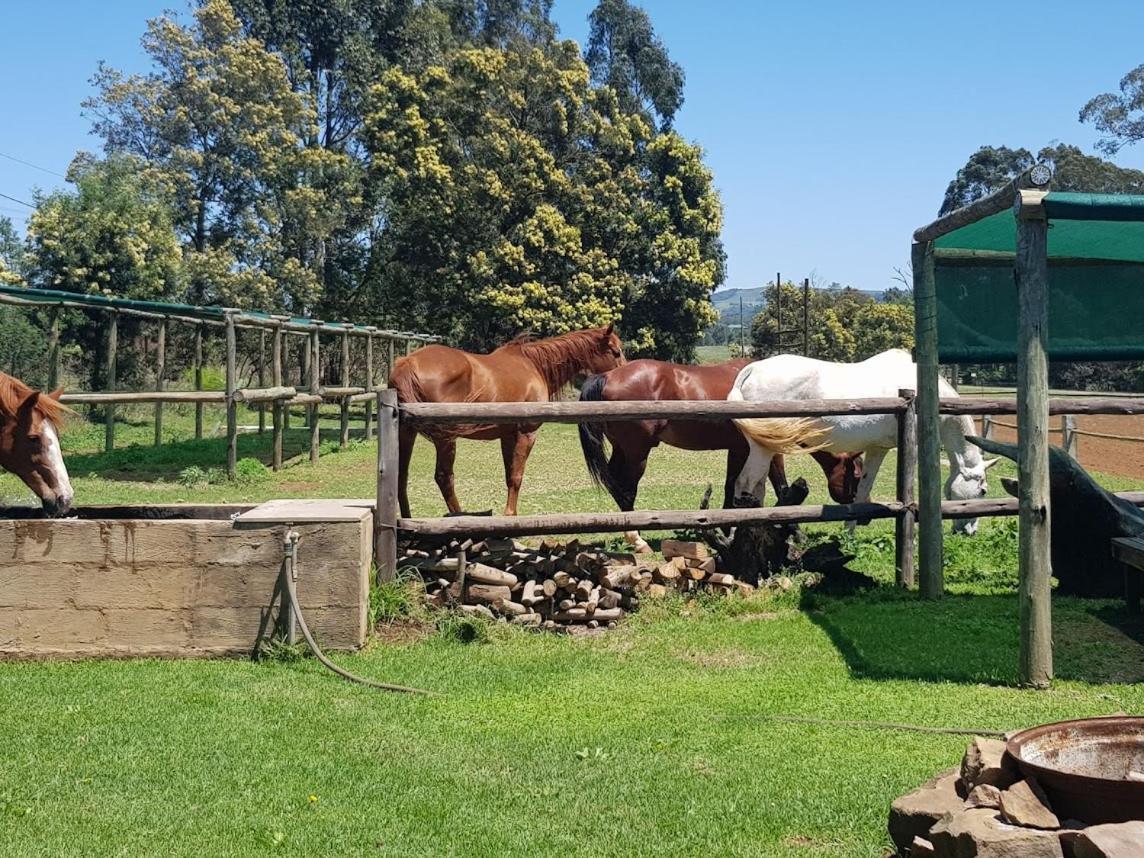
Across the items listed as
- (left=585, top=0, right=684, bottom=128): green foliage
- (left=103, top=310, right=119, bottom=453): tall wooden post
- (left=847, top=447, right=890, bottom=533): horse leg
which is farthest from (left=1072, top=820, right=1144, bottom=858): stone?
(left=585, top=0, right=684, bottom=128): green foliage

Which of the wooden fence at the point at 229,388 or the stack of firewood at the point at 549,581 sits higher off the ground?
the wooden fence at the point at 229,388

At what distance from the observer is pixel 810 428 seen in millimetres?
8961

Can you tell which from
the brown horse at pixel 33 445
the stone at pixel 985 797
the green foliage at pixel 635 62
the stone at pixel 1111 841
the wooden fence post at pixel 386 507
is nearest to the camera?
the stone at pixel 1111 841

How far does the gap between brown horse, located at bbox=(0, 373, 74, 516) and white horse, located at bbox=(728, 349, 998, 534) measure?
17.4 ft

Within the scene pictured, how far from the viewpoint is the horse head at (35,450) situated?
8227 millimetres

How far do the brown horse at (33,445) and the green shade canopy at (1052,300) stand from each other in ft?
22.0

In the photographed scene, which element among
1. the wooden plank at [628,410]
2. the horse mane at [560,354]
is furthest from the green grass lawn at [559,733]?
the horse mane at [560,354]

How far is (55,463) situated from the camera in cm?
826

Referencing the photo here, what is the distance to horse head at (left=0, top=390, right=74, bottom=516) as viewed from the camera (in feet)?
27.0

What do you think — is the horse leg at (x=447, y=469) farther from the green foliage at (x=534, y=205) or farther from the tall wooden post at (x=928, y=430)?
the green foliage at (x=534, y=205)

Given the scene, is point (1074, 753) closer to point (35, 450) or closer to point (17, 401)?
point (35, 450)

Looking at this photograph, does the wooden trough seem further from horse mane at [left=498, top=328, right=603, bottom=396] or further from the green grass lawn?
horse mane at [left=498, top=328, right=603, bottom=396]

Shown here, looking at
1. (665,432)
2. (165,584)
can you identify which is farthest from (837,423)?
(165,584)

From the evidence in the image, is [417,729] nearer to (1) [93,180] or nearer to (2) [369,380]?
(2) [369,380]
